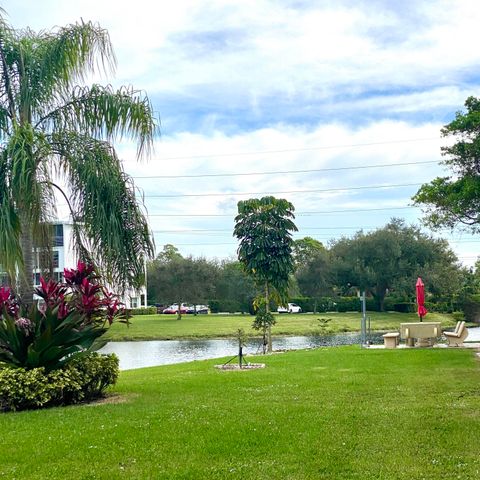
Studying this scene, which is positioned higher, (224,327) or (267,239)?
(267,239)

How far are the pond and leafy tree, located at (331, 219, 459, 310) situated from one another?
1890 centimetres

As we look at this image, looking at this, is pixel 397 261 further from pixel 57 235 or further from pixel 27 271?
pixel 27 271

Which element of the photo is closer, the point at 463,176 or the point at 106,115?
the point at 106,115

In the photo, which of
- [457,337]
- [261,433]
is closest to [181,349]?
[457,337]

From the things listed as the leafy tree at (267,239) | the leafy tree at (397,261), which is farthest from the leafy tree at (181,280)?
the leafy tree at (267,239)

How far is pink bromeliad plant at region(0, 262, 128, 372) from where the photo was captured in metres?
8.25

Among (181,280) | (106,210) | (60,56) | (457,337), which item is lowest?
(457,337)

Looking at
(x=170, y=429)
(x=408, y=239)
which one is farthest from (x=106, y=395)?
(x=408, y=239)

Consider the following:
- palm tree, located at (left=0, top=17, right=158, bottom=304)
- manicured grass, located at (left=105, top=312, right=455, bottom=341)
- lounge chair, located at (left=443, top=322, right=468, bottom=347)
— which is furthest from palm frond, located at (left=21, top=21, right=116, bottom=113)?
manicured grass, located at (left=105, top=312, right=455, bottom=341)

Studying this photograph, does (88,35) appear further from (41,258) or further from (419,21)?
(419,21)

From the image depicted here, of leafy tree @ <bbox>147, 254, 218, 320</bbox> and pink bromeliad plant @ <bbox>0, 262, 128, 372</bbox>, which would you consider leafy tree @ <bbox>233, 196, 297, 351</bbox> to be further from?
leafy tree @ <bbox>147, 254, 218, 320</bbox>

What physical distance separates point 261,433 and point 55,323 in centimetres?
357

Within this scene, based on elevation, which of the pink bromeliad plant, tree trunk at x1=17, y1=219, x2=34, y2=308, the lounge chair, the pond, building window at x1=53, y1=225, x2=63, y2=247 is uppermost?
building window at x1=53, y1=225, x2=63, y2=247

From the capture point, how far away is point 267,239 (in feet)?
72.5
